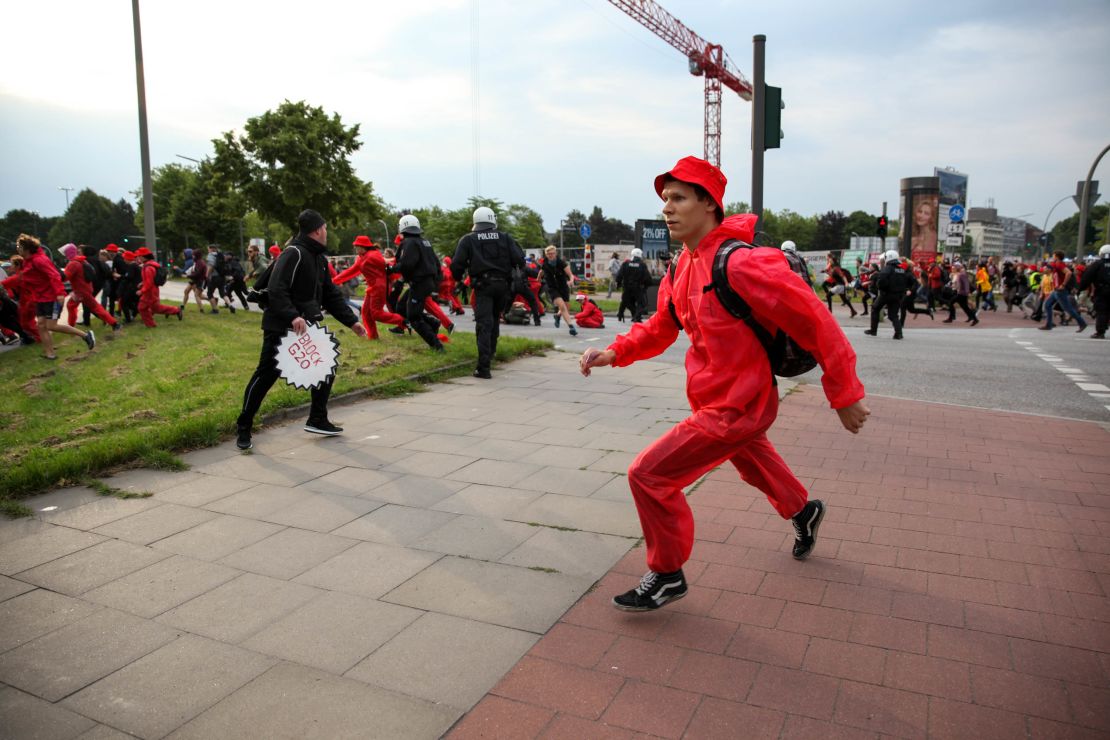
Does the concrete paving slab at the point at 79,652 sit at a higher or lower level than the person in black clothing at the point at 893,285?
lower

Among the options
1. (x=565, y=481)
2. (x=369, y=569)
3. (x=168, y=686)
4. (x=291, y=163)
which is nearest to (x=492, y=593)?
(x=369, y=569)

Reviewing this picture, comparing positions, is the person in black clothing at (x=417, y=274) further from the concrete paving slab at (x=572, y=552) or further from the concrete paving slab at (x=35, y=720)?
the concrete paving slab at (x=35, y=720)

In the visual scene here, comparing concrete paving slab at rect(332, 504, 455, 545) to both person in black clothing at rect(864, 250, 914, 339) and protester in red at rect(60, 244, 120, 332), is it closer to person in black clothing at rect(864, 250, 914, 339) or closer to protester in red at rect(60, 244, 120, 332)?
protester in red at rect(60, 244, 120, 332)

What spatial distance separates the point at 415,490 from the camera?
16.5 feet

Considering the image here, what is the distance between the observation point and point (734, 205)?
111000 millimetres

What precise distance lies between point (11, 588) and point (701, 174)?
11.9 ft

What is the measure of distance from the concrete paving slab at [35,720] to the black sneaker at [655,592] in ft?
6.44

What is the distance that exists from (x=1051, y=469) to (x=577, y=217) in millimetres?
147764

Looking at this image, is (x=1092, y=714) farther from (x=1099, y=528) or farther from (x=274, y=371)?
(x=274, y=371)

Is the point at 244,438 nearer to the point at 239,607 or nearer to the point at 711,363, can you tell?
the point at 239,607

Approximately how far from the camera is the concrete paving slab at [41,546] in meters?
3.91

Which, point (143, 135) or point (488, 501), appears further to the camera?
point (143, 135)

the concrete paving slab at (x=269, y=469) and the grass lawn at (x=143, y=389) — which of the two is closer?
the concrete paving slab at (x=269, y=469)

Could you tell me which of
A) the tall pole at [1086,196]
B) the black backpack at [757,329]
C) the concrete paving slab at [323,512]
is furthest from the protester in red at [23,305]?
the tall pole at [1086,196]
